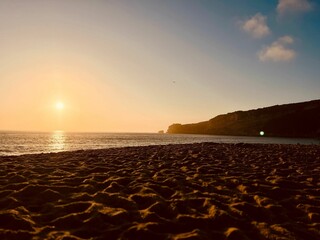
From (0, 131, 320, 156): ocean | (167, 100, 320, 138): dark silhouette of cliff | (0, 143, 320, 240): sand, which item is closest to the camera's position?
(0, 143, 320, 240): sand

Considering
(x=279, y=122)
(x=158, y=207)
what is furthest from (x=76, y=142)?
(x=279, y=122)

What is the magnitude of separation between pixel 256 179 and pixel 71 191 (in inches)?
243

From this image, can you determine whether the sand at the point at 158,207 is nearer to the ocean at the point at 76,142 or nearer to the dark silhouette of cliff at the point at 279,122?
the ocean at the point at 76,142

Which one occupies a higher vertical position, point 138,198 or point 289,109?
point 289,109

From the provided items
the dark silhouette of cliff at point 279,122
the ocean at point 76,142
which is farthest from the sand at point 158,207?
the dark silhouette of cliff at point 279,122

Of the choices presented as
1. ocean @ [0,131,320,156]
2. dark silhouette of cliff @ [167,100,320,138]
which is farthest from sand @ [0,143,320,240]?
dark silhouette of cliff @ [167,100,320,138]

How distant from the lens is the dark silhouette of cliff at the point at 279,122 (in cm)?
12440

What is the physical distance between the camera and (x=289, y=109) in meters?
150

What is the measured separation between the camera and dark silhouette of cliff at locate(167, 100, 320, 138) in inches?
4898

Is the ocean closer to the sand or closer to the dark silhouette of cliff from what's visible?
the sand

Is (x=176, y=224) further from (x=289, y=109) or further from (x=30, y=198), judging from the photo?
(x=289, y=109)

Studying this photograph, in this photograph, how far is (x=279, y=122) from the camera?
14075 centimetres

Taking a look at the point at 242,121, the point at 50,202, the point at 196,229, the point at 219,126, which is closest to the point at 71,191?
the point at 50,202

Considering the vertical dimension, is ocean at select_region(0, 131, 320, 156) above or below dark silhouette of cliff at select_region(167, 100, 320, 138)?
below
